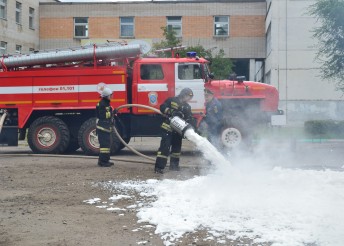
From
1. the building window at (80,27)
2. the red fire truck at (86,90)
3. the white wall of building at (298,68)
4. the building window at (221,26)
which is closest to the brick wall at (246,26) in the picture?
the building window at (221,26)

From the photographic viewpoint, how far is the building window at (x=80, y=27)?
121 feet

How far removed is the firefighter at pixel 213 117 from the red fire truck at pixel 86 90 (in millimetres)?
207

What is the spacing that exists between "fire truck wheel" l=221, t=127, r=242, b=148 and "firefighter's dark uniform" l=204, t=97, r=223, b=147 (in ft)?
0.61

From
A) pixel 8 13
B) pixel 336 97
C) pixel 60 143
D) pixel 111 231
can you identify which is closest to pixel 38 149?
pixel 60 143

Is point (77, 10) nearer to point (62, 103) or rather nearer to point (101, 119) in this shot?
point (62, 103)

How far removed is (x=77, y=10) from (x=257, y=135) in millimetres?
25634

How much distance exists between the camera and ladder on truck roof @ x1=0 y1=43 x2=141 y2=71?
13836mm

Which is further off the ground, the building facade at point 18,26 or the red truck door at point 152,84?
the building facade at point 18,26

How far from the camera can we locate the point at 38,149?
14164 mm

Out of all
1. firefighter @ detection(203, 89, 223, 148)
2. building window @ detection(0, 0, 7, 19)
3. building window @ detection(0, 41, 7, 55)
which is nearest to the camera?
firefighter @ detection(203, 89, 223, 148)

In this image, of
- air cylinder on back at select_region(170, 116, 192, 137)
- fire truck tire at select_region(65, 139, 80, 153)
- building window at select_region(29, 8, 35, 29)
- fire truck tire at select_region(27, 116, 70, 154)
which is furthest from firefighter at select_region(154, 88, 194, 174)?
building window at select_region(29, 8, 35, 29)

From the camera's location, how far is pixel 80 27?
121 ft

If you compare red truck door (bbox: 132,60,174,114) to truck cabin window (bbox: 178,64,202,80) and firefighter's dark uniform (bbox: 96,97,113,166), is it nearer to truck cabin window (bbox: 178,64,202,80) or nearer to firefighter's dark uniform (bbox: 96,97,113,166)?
truck cabin window (bbox: 178,64,202,80)

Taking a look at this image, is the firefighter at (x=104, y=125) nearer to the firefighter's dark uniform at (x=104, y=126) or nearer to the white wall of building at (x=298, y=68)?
the firefighter's dark uniform at (x=104, y=126)
